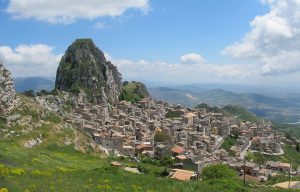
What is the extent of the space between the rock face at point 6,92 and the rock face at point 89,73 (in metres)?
63.4

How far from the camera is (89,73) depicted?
14412 cm

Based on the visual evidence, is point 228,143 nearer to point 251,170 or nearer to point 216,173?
point 251,170

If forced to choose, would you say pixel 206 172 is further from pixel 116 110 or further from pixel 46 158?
pixel 116 110

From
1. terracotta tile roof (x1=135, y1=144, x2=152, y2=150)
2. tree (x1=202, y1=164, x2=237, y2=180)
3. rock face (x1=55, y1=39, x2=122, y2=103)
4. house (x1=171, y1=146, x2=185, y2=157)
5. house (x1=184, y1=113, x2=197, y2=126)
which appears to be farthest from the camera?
house (x1=184, y1=113, x2=197, y2=126)

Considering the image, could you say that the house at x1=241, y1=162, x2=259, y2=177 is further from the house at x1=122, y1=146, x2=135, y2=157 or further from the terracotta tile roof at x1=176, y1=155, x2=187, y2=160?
the house at x1=122, y1=146, x2=135, y2=157

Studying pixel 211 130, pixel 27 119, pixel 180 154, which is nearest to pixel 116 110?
pixel 211 130

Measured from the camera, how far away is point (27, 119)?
62844 millimetres

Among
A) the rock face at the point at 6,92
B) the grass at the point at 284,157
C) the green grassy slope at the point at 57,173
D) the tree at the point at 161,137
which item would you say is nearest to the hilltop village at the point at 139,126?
the tree at the point at 161,137

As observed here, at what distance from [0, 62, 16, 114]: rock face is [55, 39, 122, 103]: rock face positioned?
208 feet

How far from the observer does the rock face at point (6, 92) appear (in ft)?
208

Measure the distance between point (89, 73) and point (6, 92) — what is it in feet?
259

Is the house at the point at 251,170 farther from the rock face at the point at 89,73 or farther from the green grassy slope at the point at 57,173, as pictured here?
the rock face at the point at 89,73

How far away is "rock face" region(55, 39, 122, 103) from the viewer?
140875mm

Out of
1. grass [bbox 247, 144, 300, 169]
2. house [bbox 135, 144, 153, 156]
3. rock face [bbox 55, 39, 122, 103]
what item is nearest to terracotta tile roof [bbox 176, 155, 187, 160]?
house [bbox 135, 144, 153, 156]
